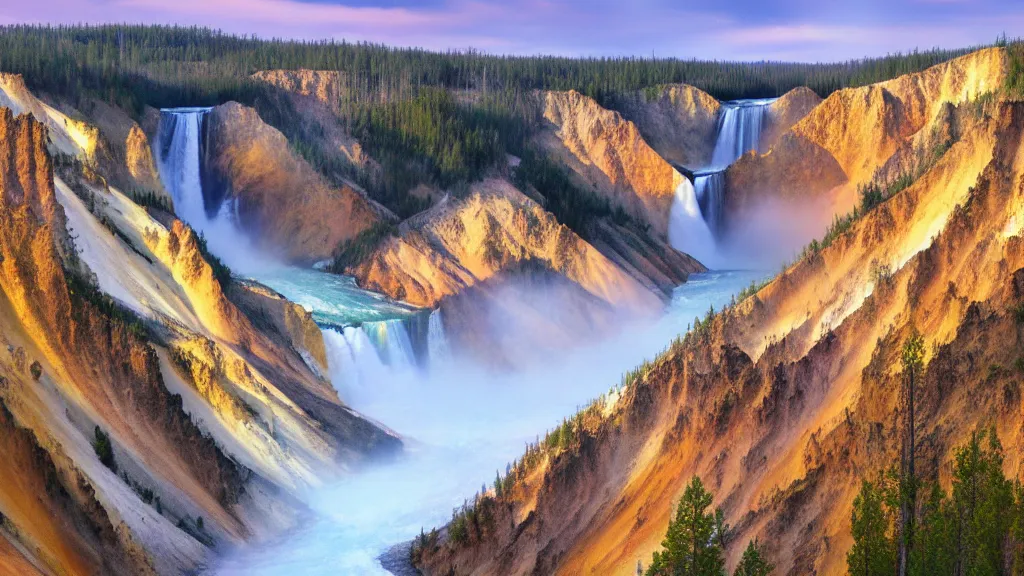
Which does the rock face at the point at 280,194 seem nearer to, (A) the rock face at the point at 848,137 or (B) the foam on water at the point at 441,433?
(B) the foam on water at the point at 441,433

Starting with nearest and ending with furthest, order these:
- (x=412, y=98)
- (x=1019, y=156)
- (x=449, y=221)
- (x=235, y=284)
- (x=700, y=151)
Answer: (x=1019, y=156) < (x=235, y=284) < (x=449, y=221) < (x=412, y=98) < (x=700, y=151)

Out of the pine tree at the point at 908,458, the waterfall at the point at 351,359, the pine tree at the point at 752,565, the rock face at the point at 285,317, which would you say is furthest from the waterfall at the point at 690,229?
the pine tree at the point at 752,565

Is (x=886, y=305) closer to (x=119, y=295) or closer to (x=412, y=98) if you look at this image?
(x=119, y=295)

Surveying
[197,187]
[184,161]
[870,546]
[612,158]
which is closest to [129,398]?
[870,546]

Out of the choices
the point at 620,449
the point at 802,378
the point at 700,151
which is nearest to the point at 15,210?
the point at 620,449

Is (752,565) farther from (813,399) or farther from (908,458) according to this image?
(813,399)

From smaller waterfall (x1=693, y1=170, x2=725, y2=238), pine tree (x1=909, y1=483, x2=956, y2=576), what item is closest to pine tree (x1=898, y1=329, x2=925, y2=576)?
pine tree (x1=909, y1=483, x2=956, y2=576)
